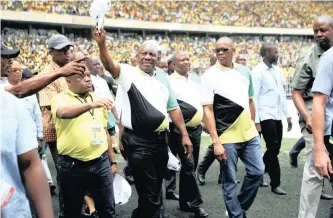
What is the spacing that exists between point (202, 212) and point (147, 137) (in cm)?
145

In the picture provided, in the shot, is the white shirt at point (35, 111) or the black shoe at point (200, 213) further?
the black shoe at point (200, 213)

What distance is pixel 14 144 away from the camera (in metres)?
1.80

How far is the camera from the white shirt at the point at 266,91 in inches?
241

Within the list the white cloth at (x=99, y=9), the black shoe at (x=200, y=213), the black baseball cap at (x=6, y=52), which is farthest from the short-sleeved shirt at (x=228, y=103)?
the black baseball cap at (x=6, y=52)

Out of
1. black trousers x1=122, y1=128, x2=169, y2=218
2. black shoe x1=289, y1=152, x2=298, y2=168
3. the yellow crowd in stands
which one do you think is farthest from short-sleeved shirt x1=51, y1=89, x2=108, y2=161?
the yellow crowd in stands

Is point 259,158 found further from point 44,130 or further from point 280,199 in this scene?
point 44,130

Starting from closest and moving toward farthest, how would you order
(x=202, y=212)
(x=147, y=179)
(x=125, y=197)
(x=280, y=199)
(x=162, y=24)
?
(x=147, y=179)
(x=125, y=197)
(x=202, y=212)
(x=280, y=199)
(x=162, y=24)

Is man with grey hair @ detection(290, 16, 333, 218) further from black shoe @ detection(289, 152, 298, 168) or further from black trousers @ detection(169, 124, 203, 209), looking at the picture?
black shoe @ detection(289, 152, 298, 168)

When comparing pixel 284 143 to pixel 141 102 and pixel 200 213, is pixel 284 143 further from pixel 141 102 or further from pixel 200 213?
pixel 141 102

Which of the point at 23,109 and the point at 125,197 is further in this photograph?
the point at 125,197

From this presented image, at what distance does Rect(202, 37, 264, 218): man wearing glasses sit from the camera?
4406 millimetres

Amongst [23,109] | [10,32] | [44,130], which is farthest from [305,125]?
[10,32]

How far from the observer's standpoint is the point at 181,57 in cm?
593

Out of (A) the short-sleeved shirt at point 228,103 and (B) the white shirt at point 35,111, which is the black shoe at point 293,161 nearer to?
(A) the short-sleeved shirt at point 228,103
